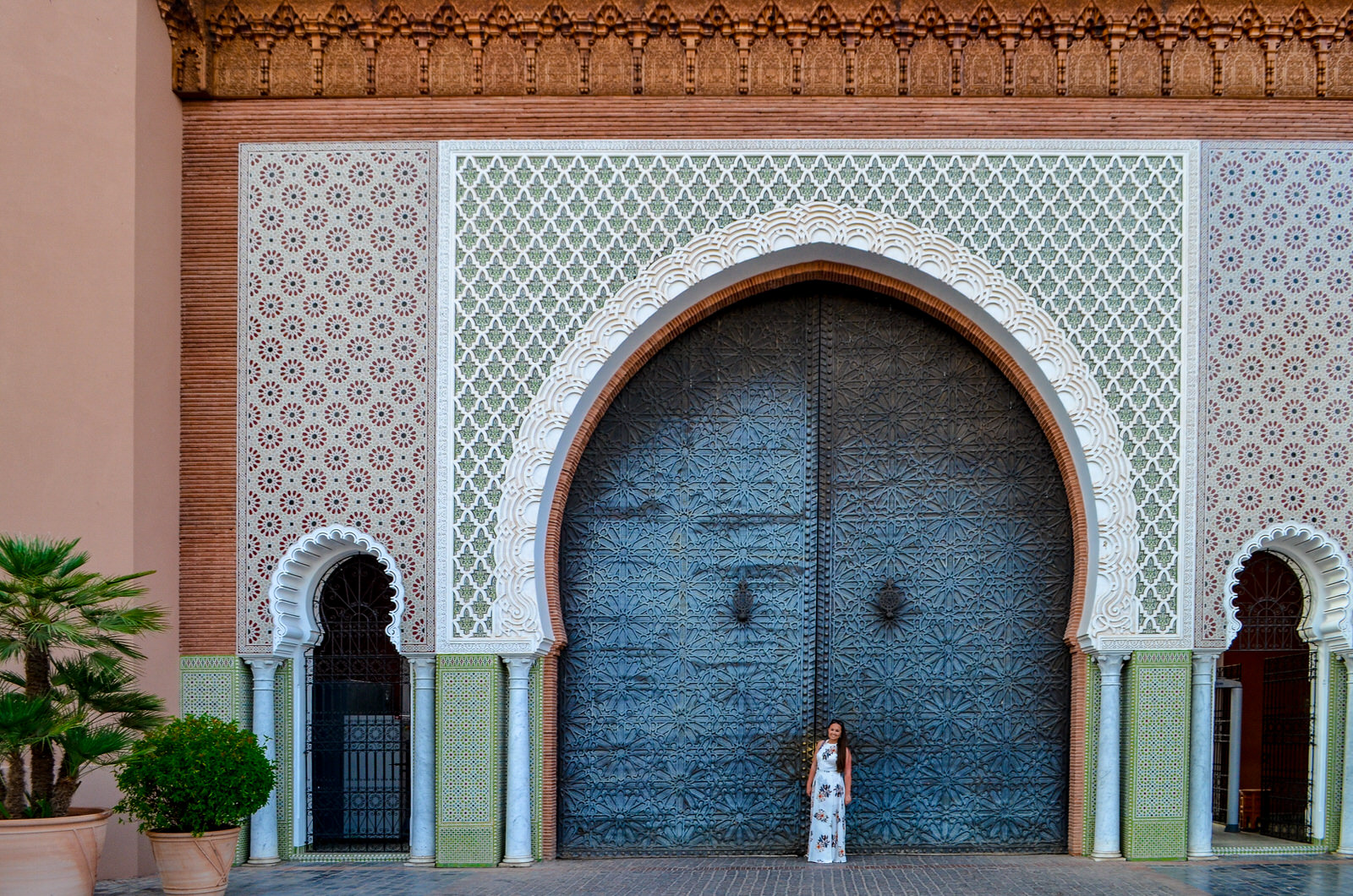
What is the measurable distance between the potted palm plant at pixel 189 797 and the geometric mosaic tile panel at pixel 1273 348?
5.25 m

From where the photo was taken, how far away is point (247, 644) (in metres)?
7.19

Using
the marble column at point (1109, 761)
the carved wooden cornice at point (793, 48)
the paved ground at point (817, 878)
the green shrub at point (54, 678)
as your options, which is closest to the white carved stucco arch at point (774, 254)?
the marble column at point (1109, 761)

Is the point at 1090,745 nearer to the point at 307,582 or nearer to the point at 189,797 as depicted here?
the point at 307,582

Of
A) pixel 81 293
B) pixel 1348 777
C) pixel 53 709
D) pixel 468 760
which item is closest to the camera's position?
pixel 53 709

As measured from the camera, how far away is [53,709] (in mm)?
5586

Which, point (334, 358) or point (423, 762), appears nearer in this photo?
point (423, 762)

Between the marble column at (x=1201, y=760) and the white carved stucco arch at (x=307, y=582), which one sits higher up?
the white carved stucco arch at (x=307, y=582)

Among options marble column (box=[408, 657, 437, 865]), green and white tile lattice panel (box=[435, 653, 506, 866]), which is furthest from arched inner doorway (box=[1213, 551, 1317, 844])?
marble column (box=[408, 657, 437, 865])

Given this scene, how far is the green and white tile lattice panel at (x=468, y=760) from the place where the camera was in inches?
277

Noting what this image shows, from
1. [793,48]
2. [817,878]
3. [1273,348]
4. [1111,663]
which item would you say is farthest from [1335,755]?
[793,48]

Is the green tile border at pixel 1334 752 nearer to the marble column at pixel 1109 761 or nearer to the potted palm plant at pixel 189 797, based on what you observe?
the marble column at pixel 1109 761

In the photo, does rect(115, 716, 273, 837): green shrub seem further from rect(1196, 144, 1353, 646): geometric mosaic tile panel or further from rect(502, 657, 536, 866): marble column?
rect(1196, 144, 1353, 646): geometric mosaic tile panel

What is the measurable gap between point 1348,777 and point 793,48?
5.29 metres

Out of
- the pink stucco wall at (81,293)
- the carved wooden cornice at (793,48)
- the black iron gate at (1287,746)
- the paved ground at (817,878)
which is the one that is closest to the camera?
the paved ground at (817,878)
